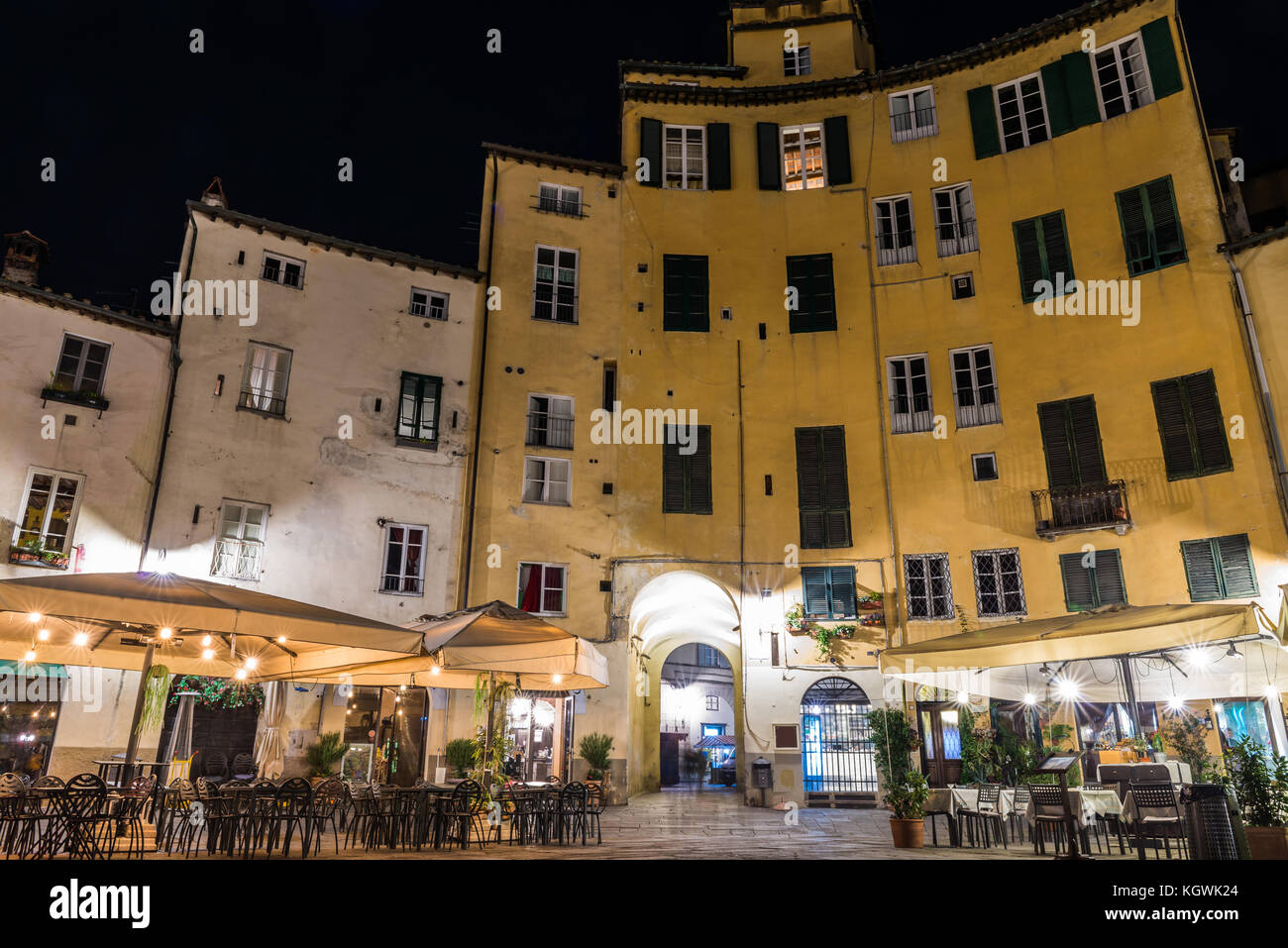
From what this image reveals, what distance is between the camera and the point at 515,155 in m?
21.5

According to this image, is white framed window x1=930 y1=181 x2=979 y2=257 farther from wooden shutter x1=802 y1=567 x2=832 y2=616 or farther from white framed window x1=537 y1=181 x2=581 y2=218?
white framed window x1=537 y1=181 x2=581 y2=218

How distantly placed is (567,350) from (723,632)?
9.45 metres

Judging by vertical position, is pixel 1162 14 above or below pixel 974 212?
above

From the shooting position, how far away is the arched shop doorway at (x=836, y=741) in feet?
63.1

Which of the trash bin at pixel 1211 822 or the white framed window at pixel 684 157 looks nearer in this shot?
the trash bin at pixel 1211 822

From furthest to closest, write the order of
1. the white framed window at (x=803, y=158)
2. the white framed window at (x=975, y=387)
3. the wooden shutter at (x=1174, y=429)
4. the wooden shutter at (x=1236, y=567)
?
the white framed window at (x=803, y=158) → the white framed window at (x=975, y=387) → the wooden shutter at (x=1174, y=429) → the wooden shutter at (x=1236, y=567)

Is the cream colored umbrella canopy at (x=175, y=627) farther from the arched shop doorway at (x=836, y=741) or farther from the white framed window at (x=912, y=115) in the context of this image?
the white framed window at (x=912, y=115)

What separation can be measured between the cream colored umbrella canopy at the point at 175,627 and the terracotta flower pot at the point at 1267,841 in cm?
888

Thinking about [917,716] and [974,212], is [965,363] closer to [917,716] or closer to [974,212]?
[974,212]

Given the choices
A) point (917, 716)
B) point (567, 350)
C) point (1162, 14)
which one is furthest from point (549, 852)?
point (1162, 14)

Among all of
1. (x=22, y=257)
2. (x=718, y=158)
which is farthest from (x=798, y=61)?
(x=22, y=257)

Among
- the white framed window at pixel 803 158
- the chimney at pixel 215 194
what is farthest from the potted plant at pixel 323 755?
the white framed window at pixel 803 158

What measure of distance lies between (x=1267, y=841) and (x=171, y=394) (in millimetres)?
19503

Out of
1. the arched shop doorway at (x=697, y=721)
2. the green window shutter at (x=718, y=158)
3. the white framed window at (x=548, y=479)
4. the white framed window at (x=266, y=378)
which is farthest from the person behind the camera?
the arched shop doorway at (x=697, y=721)
